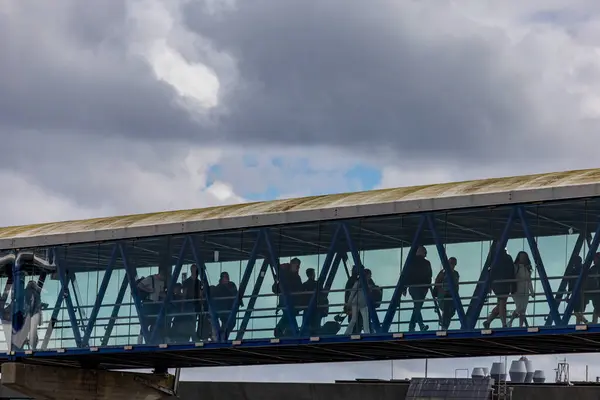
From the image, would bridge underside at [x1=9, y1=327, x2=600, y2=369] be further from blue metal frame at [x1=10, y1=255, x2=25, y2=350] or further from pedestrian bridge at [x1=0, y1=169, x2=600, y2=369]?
blue metal frame at [x1=10, y1=255, x2=25, y2=350]

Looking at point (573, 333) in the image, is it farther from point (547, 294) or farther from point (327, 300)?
point (327, 300)

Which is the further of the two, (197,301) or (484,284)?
(197,301)

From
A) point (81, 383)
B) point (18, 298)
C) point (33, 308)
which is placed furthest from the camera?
point (81, 383)

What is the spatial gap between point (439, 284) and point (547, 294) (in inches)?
146

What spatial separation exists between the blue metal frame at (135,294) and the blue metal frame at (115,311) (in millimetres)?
Answer: 266

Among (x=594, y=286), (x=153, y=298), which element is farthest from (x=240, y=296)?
(x=594, y=286)

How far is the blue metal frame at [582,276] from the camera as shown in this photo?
42031 mm

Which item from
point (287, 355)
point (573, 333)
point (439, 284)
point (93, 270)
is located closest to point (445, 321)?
point (439, 284)

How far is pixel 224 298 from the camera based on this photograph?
50.2 m

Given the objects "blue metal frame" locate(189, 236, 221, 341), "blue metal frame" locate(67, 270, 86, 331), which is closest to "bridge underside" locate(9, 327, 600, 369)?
"blue metal frame" locate(67, 270, 86, 331)

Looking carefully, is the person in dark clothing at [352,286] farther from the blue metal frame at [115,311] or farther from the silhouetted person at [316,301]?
the blue metal frame at [115,311]

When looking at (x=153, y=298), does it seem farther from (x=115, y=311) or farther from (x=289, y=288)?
(x=289, y=288)

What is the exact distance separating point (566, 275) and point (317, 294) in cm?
864

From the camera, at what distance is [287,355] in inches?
2100
